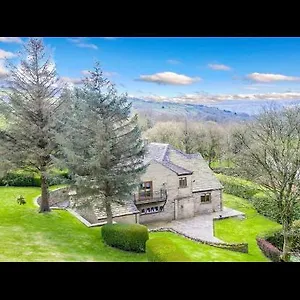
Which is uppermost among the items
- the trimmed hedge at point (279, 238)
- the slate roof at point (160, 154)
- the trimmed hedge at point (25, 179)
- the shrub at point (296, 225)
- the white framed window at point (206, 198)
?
the slate roof at point (160, 154)

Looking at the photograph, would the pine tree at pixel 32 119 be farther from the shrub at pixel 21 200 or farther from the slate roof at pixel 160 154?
the slate roof at pixel 160 154

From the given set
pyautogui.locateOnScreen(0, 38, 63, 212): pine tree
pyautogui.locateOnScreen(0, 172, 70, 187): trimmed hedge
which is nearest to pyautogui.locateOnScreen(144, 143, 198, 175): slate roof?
pyautogui.locateOnScreen(0, 172, 70, 187): trimmed hedge

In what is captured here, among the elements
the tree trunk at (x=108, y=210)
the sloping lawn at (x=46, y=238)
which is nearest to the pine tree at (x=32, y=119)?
the sloping lawn at (x=46, y=238)

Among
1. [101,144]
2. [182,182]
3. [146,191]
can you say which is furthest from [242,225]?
[101,144]

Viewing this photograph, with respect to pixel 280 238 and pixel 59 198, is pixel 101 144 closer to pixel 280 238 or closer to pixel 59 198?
pixel 59 198

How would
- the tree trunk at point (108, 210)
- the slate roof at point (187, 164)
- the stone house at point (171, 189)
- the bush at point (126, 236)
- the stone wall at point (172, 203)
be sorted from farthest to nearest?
the stone wall at point (172, 203) < the stone house at point (171, 189) < the slate roof at point (187, 164) < the tree trunk at point (108, 210) < the bush at point (126, 236)
